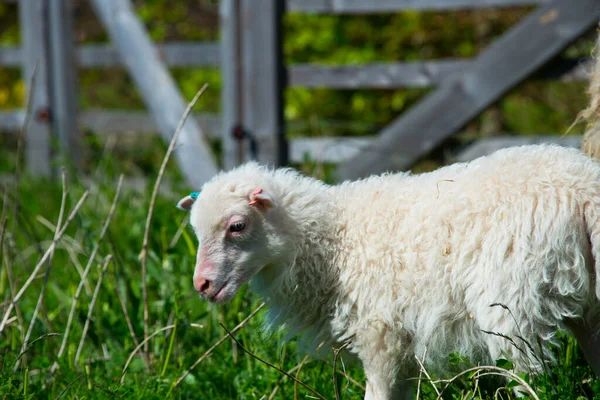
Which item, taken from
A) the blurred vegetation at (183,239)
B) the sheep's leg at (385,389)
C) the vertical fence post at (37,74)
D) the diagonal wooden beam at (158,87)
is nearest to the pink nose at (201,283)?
the blurred vegetation at (183,239)

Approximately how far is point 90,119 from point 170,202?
2.73 meters

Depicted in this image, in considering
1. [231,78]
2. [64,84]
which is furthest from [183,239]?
[64,84]

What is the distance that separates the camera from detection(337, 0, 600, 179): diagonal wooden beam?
14.1 feet

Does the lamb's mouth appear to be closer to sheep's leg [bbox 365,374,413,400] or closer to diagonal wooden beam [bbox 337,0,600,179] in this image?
sheep's leg [bbox 365,374,413,400]

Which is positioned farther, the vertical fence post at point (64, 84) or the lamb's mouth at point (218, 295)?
the vertical fence post at point (64, 84)

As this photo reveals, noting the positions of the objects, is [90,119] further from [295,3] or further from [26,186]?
[295,3]

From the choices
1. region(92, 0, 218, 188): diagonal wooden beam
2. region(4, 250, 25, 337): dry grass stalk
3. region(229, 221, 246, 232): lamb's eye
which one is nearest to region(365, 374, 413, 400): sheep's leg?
region(229, 221, 246, 232): lamb's eye

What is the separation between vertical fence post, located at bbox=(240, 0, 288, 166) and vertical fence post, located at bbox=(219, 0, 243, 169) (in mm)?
69

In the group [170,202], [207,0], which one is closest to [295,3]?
[170,202]

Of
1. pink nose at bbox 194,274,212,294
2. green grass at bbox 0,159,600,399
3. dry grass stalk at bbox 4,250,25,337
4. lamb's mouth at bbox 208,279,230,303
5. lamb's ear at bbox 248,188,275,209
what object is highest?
lamb's ear at bbox 248,188,275,209

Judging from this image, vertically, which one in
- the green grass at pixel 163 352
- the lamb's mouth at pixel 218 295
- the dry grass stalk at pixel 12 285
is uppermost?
the lamb's mouth at pixel 218 295

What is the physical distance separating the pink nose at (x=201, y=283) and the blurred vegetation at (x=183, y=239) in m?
0.42

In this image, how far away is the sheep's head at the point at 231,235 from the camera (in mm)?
2639

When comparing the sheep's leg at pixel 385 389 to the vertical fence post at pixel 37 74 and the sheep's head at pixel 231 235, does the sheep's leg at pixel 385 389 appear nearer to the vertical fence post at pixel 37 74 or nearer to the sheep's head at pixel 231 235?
the sheep's head at pixel 231 235
